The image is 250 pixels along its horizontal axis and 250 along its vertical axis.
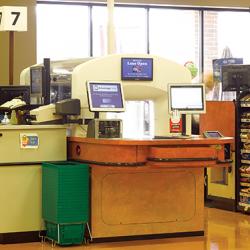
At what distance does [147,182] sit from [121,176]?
11.0 inches

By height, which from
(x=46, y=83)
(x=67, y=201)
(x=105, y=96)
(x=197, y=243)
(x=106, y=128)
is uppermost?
(x=46, y=83)

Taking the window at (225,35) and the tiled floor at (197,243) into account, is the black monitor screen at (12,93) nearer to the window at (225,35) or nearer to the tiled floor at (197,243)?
the tiled floor at (197,243)

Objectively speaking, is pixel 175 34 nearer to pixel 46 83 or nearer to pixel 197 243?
pixel 46 83

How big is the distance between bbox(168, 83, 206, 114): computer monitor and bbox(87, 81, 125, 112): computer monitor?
520mm

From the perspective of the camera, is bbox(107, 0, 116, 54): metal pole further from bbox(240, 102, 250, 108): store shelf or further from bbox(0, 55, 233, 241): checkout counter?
bbox(0, 55, 233, 241): checkout counter

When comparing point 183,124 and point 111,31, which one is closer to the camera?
point 183,124

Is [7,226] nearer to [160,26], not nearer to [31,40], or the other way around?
[31,40]

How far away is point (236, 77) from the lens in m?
8.69

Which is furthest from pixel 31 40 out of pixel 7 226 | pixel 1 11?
pixel 7 226

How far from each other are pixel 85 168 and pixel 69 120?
0.68m

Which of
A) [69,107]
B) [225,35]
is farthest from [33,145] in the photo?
[225,35]

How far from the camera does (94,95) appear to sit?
6465mm

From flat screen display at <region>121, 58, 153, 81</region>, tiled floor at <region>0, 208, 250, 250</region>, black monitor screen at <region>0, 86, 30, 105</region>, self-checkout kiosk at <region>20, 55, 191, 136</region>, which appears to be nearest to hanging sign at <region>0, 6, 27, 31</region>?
self-checkout kiosk at <region>20, 55, 191, 136</region>

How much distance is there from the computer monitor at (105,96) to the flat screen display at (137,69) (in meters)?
0.38
